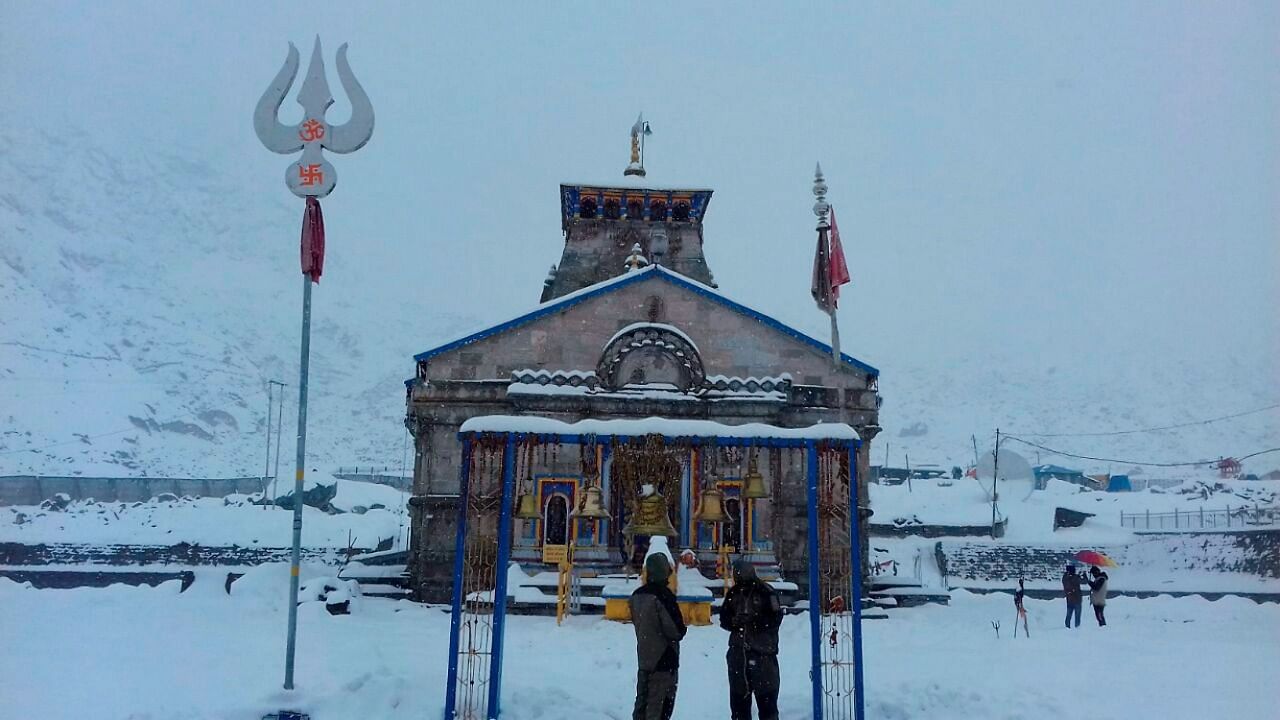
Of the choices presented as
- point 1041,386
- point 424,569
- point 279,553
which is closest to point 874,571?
point 424,569

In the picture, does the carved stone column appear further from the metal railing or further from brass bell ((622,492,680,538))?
the metal railing

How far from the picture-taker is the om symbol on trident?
1140 cm

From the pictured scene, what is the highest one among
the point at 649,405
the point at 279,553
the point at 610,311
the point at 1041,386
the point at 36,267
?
the point at 36,267

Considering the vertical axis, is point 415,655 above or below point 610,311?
below

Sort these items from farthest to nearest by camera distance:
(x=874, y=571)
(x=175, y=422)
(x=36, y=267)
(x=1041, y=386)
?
1. (x=1041, y=386)
2. (x=36, y=267)
3. (x=175, y=422)
4. (x=874, y=571)

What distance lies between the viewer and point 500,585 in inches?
398

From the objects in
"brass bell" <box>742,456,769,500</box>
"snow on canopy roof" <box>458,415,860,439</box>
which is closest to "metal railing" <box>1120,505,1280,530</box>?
"brass bell" <box>742,456,769,500</box>

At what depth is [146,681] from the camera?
34.4 ft

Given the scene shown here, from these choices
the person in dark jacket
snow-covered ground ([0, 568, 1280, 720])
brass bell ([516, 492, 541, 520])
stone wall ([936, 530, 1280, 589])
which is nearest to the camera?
the person in dark jacket

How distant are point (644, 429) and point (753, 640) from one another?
280 centimetres

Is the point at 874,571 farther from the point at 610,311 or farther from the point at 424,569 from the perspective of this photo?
the point at 424,569

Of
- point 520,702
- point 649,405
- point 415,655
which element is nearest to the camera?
point 520,702

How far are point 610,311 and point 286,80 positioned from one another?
12.9 m

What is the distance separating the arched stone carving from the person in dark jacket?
14.2 metres
